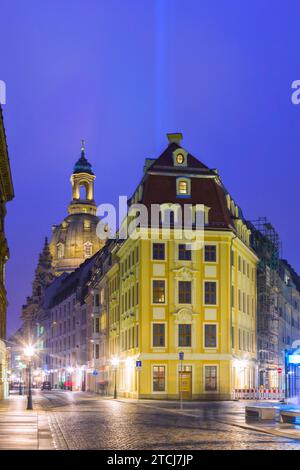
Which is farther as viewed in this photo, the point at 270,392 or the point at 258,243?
the point at 258,243

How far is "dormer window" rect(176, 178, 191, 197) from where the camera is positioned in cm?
7312

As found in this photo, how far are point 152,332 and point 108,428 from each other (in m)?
40.5

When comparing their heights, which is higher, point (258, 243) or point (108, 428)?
point (258, 243)

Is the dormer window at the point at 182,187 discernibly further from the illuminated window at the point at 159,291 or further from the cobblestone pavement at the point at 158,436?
the cobblestone pavement at the point at 158,436

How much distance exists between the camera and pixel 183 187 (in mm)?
73438

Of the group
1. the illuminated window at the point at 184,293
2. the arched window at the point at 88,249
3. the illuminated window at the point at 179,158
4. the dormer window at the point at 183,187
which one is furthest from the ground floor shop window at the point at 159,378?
the arched window at the point at 88,249

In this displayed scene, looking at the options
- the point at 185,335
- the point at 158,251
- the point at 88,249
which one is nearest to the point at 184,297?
the point at 185,335

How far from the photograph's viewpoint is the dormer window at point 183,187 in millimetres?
73125

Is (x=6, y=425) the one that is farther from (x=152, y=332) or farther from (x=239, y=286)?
(x=239, y=286)

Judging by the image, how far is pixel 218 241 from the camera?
72312 millimetres

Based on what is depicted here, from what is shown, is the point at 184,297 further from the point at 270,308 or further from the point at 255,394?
the point at 270,308

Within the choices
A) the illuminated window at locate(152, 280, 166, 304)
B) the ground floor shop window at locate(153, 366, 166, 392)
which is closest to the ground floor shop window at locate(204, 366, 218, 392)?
the ground floor shop window at locate(153, 366, 166, 392)
